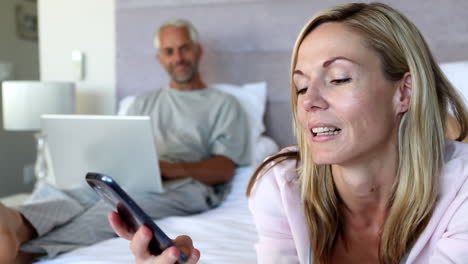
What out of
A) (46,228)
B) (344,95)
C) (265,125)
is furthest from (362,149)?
(265,125)

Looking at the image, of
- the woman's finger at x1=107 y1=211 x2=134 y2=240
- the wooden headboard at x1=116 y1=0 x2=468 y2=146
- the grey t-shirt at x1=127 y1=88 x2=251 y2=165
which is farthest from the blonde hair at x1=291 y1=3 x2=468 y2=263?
the wooden headboard at x1=116 y1=0 x2=468 y2=146

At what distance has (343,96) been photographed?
945mm

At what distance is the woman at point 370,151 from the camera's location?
0.95 metres

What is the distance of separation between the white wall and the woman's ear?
214cm

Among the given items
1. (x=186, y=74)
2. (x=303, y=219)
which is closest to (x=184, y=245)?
(x=303, y=219)

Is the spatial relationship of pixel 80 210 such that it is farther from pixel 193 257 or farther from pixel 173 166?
pixel 193 257

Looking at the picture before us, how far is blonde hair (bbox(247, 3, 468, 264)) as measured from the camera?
3.15ft

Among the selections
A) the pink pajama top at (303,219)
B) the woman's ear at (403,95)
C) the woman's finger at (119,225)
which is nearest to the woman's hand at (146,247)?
the woman's finger at (119,225)

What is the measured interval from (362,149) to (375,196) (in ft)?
0.52

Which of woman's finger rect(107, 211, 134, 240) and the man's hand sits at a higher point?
woman's finger rect(107, 211, 134, 240)

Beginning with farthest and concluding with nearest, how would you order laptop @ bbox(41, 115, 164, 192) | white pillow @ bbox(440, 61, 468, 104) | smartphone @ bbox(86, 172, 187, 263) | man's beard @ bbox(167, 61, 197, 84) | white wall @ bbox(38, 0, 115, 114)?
white wall @ bbox(38, 0, 115, 114) < man's beard @ bbox(167, 61, 197, 84) < white pillow @ bbox(440, 61, 468, 104) < laptop @ bbox(41, 115, 164, 192) < smartphone @ bbox(86, 172, 187, 263)

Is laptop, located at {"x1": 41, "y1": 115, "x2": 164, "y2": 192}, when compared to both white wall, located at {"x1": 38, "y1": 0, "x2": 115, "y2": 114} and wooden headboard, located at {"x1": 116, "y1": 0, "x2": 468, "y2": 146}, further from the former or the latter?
white wall, located at {"x1": 38, "y1": 0, "x2": 115, "y2": 114}

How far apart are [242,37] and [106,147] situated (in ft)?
3.59

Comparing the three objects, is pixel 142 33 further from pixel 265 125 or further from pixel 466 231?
pixel 466 231
